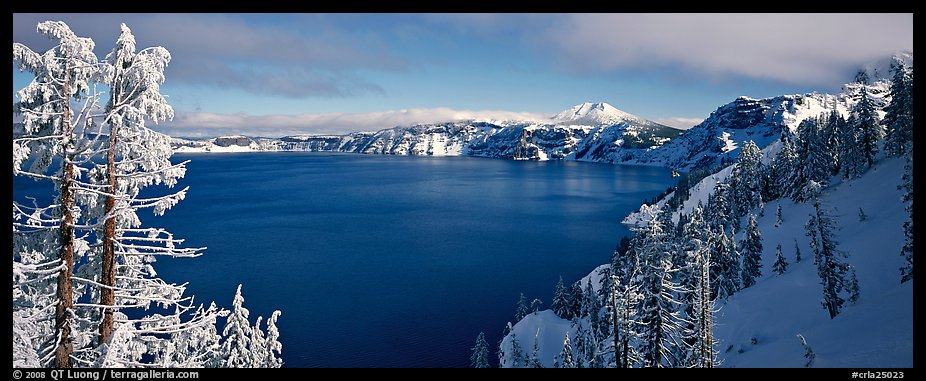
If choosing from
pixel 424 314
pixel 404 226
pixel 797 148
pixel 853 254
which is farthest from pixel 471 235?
pixel 853 254

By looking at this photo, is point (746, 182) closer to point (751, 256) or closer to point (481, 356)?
point (751, 256)

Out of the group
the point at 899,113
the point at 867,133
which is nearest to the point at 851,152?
the point at 867,133

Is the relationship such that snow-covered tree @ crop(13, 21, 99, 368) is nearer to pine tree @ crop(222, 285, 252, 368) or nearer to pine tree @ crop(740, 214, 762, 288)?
pine tree @ crop(222, 285, 252, 368)

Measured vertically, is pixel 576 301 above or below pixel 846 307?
below

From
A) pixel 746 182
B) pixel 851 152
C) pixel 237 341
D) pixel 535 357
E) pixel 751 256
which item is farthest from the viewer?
pixel 746 182

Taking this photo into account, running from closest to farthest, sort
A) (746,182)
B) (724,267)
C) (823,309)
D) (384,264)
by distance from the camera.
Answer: (823,309) → (724,267) → (384,264) → (746,182)

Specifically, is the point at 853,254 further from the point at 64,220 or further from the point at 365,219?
the point at 365,219

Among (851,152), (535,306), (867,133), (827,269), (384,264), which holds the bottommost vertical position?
(535,306)

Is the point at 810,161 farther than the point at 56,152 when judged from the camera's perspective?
Yes
